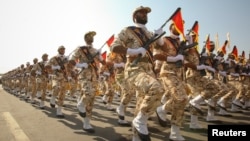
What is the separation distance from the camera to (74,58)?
26.0 ft

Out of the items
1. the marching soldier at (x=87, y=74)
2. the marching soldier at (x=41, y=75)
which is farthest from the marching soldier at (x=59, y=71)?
the marching soldier at (x=87, y=74)

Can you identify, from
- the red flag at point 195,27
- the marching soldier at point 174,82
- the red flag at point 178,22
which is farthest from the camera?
the red flag at point 195,27

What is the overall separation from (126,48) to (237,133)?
2.59 m

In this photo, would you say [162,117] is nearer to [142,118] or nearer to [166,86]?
[166,86]

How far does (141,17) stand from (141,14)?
0.06 metres

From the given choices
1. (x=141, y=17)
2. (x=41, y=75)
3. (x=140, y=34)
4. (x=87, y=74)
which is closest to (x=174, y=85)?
(x=140, y=34)

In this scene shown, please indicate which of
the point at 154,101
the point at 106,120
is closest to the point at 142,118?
the point at 154,101

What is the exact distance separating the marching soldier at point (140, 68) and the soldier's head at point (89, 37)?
103 inches

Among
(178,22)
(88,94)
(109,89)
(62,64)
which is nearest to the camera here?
(178,22)

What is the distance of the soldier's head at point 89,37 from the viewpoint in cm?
790

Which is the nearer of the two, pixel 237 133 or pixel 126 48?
pixel 237 133

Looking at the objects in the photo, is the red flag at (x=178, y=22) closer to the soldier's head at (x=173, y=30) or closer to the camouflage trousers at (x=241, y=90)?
the soldier's head at (x=173, y=30)

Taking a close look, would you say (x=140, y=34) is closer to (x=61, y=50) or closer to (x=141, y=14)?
(x=141, y=14)

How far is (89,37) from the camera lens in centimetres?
795
